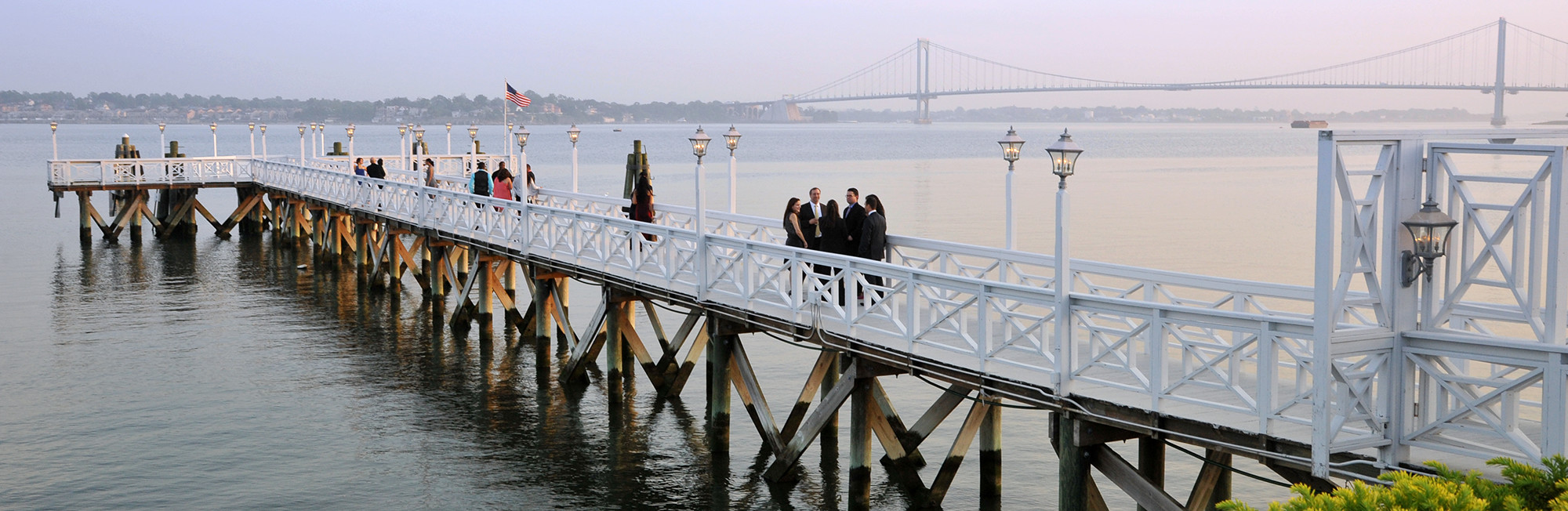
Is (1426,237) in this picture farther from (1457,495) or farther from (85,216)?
(85,216)

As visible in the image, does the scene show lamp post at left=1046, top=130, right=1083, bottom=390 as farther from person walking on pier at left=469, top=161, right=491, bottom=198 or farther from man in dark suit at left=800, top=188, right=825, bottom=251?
person walking on pier at left=469, top=161, right=491, bottom=198

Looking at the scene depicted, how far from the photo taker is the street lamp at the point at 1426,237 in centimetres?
738

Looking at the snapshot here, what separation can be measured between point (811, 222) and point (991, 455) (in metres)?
3.17

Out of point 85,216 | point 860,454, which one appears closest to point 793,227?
point 860,454

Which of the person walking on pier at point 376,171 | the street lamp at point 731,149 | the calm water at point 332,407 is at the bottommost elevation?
the calm water at point 332,407

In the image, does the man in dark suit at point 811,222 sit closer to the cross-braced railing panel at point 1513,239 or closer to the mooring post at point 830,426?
the mooring post at point 830,426

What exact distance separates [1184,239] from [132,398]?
1106 inches

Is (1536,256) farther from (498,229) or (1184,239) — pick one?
(1184,239)

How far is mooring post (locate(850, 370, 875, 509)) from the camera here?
12.2m

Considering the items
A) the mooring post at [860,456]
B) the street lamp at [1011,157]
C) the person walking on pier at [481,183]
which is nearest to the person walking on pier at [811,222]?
the street lamp at [1011,157]

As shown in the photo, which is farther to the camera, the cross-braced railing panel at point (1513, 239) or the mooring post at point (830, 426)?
the mooring post at point (830, 426)

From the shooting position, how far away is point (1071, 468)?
9.53 metres

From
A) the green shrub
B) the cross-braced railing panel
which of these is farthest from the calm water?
the green shrub

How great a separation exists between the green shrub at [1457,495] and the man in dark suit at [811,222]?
8.45 m
